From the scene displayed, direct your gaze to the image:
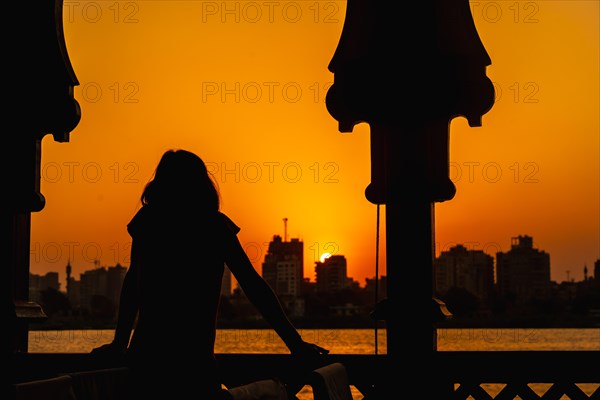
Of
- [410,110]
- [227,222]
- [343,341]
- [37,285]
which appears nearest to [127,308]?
[227,222]

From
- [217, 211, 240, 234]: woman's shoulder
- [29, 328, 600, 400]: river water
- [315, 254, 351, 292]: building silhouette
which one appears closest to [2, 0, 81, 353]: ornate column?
[217, 211, 240, 234]: woman's shoulder

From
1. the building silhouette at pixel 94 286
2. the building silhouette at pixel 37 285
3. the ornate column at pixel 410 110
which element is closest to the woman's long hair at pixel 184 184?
the ornate column at pixel 410 110

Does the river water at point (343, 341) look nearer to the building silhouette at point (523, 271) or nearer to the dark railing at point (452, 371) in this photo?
the building silhouette at point (523, 271)

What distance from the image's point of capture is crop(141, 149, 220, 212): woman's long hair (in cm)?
259

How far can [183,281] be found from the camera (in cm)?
257

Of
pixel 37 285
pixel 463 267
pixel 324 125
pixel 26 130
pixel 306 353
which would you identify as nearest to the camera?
pixel 306 353

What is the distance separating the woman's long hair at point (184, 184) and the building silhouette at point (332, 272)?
32.6 ft

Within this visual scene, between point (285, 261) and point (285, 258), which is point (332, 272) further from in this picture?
point (285, 258)

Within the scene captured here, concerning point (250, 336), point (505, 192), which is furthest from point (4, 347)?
point (250, 336)

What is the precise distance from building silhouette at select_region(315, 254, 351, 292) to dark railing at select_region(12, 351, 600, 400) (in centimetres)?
867

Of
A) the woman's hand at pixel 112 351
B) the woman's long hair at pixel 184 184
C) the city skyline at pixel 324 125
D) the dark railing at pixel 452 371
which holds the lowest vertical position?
the dark railing at pixel 452 371

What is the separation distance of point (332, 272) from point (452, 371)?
10.5m

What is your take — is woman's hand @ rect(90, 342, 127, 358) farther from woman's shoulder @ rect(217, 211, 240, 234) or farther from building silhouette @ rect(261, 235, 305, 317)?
building silhouette @ rect(261, 235, 305, 317)

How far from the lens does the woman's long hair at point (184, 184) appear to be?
259cm
